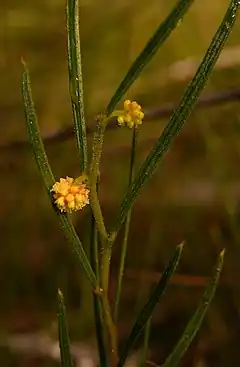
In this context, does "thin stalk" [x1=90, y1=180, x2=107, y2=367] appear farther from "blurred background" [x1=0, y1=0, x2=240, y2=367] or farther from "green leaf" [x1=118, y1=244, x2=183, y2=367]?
"blurred background" [x1=0, y1=0, x2=240, y2=367]

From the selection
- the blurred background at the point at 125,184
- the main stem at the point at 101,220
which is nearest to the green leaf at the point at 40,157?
the main stem at the point at 101,220

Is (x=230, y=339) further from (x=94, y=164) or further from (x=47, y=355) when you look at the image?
(x=94, y=164)

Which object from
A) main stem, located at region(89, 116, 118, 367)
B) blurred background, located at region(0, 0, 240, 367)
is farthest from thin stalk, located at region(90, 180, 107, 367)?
blurred background, located at region(0, 0, 240, 367)

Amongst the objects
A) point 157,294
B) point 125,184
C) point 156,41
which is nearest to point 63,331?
point 157,294

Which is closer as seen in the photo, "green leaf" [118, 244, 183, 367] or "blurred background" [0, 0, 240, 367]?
"green leaf" [118, 244, 183, 367]

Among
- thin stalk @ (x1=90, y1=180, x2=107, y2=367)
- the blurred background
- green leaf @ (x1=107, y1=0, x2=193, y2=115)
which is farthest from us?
the blurred background

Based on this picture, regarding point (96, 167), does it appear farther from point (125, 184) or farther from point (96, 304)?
point (125, 184)

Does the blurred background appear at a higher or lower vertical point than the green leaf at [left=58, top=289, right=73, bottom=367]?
higher
